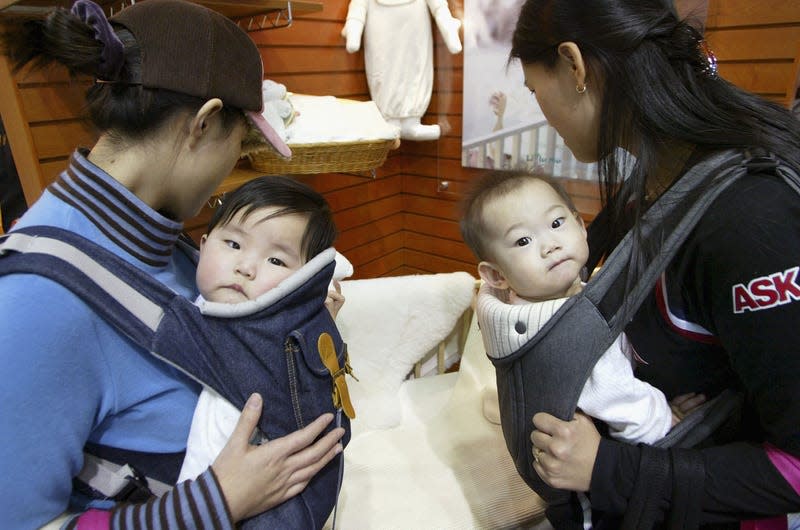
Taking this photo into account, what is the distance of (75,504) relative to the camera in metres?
0.72

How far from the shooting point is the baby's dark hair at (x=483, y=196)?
1.01 metres

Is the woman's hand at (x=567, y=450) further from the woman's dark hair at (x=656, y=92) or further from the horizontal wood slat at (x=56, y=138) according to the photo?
the horizontal wood slat at (x=56, y=138)

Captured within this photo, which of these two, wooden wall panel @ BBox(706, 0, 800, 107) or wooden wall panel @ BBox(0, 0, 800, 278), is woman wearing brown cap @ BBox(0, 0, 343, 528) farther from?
wooden wall panel @ BBox(706, 0, 800, 107)

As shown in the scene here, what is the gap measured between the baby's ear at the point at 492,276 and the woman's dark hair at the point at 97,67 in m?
0.62

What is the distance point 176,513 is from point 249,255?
0.42 meters

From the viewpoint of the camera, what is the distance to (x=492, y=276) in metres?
1.05

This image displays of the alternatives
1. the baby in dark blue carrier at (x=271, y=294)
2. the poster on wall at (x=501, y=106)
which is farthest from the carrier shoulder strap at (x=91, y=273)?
the poster on wall at (x=501, y=106)

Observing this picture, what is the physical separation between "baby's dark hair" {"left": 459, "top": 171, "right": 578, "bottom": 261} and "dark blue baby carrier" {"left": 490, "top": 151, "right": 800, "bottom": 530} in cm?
23

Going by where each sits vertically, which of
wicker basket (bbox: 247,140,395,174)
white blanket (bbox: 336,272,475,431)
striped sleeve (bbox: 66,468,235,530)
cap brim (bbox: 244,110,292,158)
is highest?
cap brim (bbox: 244,110,292,158)

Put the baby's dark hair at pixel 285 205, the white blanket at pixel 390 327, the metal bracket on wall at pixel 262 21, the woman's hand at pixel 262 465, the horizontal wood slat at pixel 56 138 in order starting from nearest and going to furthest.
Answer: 1. the woman's hand at pixel 262 465
2. the baby's dark hair at pixel 285 205
3. the horizontal wood slat at pixel 56 138
4. the white blanket at pixel 390 327
5. the metal bracket on wall at pixel 262 21

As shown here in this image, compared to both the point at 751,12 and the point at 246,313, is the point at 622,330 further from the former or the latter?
the point at 751,12

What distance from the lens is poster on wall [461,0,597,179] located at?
7.29 ft

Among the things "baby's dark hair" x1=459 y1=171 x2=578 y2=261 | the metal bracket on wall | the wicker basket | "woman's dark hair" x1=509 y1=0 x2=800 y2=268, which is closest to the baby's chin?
"baby's dark hair" x1=459 y1=171 x2=578 y2=261

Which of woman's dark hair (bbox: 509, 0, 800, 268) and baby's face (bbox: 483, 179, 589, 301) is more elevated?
woman's dark hair (bbox: 509, 0, 800, 268)
